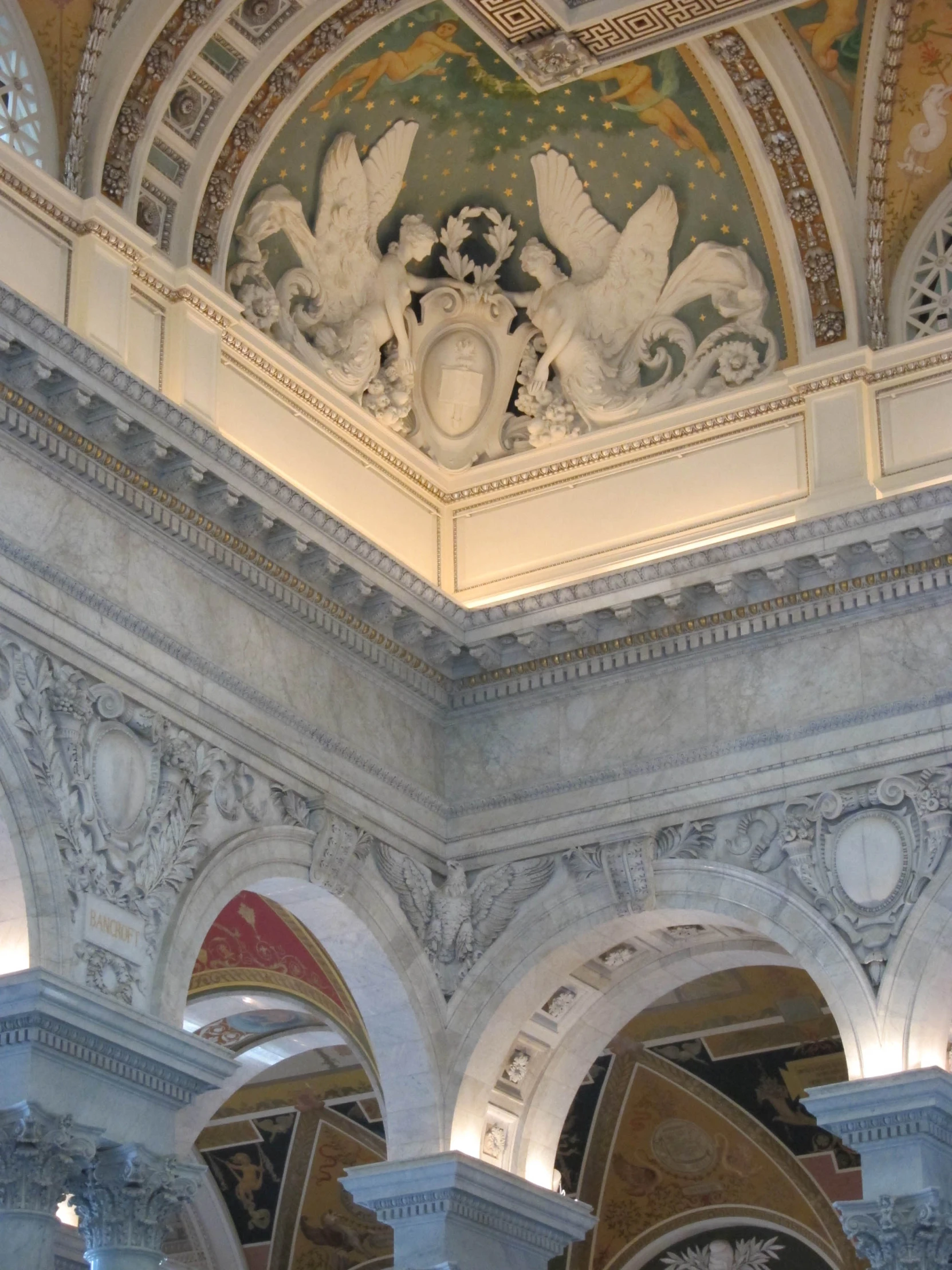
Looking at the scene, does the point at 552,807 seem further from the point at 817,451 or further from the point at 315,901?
the point at 817,451

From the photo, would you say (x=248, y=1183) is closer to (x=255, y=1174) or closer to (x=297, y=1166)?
(x=255, y=1174)

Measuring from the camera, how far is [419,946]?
1537 cm

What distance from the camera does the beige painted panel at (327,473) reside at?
15.3 m

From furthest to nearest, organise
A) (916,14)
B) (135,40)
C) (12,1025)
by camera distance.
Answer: (916,14) < (135,40) < (12,1025)

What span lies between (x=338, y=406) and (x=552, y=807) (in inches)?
119

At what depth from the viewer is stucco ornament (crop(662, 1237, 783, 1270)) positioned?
2058 centimetres

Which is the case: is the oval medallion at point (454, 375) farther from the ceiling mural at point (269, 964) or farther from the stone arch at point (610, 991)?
the stone arch at point (610, 991)

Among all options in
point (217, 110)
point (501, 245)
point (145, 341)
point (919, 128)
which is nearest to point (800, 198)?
point (919, 128)

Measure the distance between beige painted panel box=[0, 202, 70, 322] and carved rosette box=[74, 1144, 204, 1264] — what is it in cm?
468

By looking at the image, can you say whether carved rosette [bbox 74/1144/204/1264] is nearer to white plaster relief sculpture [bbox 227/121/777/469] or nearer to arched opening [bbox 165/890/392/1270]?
white plaster relief sculpture [bbox 227/121/777/469]

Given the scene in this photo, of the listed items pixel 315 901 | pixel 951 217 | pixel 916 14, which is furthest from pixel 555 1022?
pixel 916 14

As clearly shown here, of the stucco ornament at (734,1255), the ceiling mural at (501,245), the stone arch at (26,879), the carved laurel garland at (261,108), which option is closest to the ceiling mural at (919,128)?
the ceiling mural at (501,245)

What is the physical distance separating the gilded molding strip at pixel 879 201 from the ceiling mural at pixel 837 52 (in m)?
0.14

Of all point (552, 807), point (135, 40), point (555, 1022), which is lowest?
point (555, 1022)
